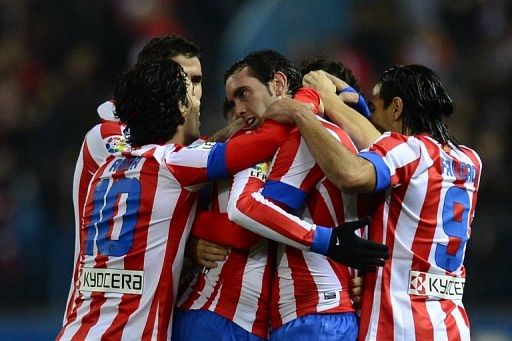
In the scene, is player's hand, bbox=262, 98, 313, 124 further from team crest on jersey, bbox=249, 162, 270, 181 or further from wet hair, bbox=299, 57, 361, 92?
wet hair, bbox=299, 57, 361, 92

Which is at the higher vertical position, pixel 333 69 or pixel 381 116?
pixel 333 69

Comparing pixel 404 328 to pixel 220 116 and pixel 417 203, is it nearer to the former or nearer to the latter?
pixel 417 203

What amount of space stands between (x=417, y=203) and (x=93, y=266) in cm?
145

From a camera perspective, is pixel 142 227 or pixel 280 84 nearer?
pixel 142 227

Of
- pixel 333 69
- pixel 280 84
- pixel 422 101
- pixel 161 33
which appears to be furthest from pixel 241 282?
pixel 161 33

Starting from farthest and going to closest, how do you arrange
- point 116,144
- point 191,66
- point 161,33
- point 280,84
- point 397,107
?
point 161,33 < point 191,66 < point 116,144 < point 280,84 < point 397,107

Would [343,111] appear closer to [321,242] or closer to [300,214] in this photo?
[300,214]

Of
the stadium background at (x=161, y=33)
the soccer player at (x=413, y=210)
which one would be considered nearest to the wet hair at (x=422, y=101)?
the soccer player at (x=413, y=210)

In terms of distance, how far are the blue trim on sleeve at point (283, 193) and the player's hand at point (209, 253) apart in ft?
1.16

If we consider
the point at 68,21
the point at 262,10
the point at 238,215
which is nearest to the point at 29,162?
the point at 68,21

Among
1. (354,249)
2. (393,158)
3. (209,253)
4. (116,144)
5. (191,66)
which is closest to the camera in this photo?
(354,249)

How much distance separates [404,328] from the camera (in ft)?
14.8

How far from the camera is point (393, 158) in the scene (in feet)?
14.6

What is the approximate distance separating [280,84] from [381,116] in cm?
51
